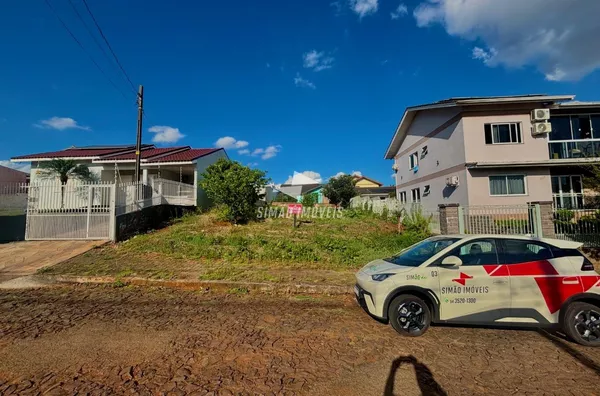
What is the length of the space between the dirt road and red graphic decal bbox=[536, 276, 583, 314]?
50 centimetres

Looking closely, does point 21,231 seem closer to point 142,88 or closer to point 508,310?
point 142,88

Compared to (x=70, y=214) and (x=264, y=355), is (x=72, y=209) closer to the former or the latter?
(x=70, y=214)

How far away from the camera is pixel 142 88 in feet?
48.1

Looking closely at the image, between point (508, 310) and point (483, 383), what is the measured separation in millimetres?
1617

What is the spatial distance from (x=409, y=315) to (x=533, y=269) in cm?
191

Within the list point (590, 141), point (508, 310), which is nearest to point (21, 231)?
point (508, 310)

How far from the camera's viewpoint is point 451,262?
173 inches

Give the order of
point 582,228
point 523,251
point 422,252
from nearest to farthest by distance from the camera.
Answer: point 523,251, point 422,252, point 582,228

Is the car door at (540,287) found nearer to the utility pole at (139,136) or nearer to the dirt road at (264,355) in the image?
Result: the dirt road at (264,355)

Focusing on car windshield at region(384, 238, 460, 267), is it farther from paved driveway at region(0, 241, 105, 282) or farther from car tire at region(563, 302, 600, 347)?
paved driveway at region(0, 241, 105, 282)

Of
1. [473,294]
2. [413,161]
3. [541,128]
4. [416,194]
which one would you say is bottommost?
[473,294]

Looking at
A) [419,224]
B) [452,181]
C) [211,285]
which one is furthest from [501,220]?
[211,285]

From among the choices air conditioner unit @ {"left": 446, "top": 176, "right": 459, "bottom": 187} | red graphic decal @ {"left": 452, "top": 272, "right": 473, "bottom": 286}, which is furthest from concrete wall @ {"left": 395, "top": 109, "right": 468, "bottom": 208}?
red graphic decal @ {"left": 452, "top": 272, "right": 473, "bottom": 286}

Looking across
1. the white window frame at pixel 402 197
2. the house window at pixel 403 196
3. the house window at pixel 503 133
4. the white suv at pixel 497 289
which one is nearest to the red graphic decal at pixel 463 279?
the white suv at pixel 497 289
